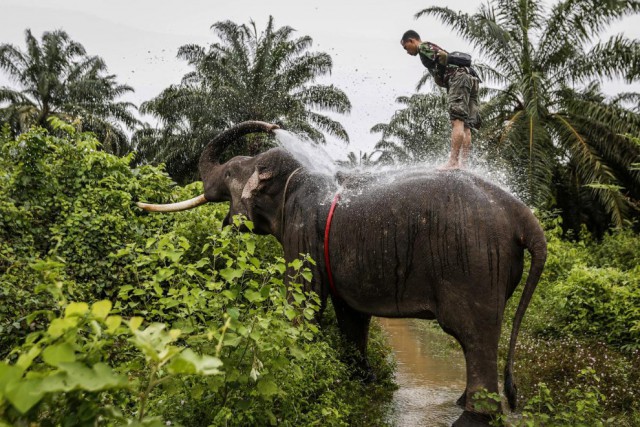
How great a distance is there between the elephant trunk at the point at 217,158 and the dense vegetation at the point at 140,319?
70cm

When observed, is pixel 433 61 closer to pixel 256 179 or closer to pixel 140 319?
pixel 256 179

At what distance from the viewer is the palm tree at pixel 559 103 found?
1379 cm

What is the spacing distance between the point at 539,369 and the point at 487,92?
13052 mm

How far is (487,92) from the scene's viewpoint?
1702cm

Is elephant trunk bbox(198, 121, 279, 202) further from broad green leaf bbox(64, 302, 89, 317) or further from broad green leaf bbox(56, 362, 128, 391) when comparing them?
broad green leaf bbox(56, 362, 128, 391)

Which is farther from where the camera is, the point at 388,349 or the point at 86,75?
the point at 86,75

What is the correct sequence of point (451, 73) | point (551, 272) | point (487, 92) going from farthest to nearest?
1. point (487, 92)
2. point (551, 272)
3. point (451, 73)

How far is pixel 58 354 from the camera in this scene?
126 centimetres

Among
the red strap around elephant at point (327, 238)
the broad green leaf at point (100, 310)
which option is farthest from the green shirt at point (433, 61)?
the broad green leaf at point (100, 310)

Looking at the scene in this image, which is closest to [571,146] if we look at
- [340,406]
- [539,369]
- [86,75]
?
[539,369]

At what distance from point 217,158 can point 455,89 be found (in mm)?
2385

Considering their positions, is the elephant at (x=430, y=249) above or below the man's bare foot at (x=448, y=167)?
below

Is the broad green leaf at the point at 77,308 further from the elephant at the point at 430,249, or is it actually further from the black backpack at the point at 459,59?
the black backpack at the point at 459,59

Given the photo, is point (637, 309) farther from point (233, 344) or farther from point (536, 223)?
point (233, 344)
